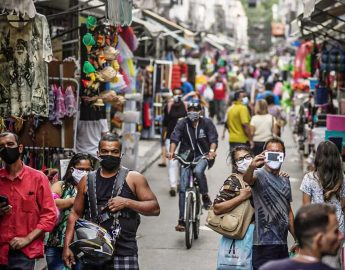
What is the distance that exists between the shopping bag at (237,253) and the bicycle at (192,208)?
12.5 ft

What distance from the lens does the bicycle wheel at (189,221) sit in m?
11.0

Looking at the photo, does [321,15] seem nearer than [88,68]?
No

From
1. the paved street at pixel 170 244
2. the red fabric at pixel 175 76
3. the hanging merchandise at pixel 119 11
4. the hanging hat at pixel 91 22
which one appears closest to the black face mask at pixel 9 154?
the paved street at pixel 170 244

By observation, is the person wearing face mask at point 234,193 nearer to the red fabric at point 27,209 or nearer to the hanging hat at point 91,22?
the red fabric at point 27,209

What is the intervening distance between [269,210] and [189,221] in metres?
4.09

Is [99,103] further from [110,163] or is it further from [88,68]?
[110,163]

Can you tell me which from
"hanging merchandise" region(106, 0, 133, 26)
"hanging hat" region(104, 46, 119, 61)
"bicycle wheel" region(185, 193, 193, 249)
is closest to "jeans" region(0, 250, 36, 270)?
"bicycle wheel" region(185, 193, 193, 249)

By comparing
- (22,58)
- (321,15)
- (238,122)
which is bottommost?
(238,122)

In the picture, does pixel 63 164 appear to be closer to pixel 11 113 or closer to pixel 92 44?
pixel 11 113

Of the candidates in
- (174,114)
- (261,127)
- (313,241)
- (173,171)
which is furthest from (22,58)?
(174,114)

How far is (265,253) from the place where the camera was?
7.07 meters

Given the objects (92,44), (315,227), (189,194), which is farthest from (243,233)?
(92,44)

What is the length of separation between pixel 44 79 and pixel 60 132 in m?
2.02

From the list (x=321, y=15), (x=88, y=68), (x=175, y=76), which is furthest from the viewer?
(x=175, y=76)
